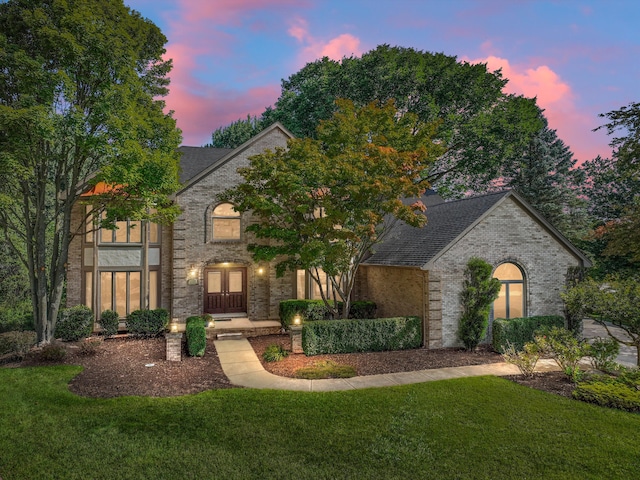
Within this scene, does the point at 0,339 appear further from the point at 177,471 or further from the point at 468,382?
the point at 468,382

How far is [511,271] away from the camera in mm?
15523

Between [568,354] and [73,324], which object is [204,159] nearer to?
[73,324]

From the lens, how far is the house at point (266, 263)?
1496 cm

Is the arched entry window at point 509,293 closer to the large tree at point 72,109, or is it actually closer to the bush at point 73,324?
the large tree at point 72,109

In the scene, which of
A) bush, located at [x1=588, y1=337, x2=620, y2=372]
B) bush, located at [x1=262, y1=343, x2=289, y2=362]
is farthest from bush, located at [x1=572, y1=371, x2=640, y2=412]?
bush, located at [x1=262, y1=343, x2=289, y2=362]

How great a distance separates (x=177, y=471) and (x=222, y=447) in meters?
0.89

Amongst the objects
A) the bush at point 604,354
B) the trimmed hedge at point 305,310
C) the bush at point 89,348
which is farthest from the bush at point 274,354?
the bush at point 604,354

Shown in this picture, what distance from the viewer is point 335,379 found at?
1085 centimetres

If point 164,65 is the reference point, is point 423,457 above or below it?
below

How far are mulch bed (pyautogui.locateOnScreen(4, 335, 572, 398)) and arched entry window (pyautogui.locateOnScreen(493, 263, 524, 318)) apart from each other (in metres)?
2.03

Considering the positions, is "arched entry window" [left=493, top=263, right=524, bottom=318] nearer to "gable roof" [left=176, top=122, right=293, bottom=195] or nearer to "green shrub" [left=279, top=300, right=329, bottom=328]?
"green shrub" [left=279, top=300, right=329, bottom=328]

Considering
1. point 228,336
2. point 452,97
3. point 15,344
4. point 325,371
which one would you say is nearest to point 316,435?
point 325,371

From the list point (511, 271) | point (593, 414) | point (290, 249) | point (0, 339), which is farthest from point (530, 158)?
point (0, 339)

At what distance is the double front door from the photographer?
19.1m
